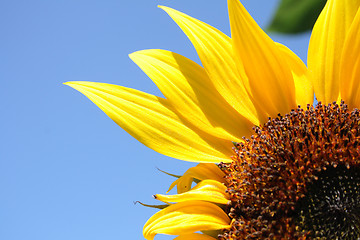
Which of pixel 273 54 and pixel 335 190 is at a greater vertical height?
pixel 273 54

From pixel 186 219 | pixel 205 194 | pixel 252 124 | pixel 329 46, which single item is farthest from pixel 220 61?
pixel 186 219

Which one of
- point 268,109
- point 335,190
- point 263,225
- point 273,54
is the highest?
point 273,54

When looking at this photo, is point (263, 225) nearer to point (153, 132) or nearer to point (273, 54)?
point (153, 132)

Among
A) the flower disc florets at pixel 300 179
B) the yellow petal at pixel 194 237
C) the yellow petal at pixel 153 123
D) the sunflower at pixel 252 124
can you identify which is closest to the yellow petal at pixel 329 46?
the sunflower at pixel 252 124

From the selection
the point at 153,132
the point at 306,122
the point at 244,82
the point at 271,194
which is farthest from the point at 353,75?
the point at 153,132

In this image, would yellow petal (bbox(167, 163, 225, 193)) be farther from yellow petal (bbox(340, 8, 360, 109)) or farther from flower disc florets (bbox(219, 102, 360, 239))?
yellow petal (bbox(340, 8, 360, 109))

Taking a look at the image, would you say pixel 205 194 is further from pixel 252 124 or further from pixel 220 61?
pixel 220 61

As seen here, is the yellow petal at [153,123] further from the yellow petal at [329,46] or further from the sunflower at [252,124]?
the yellow petal at [329,46]
